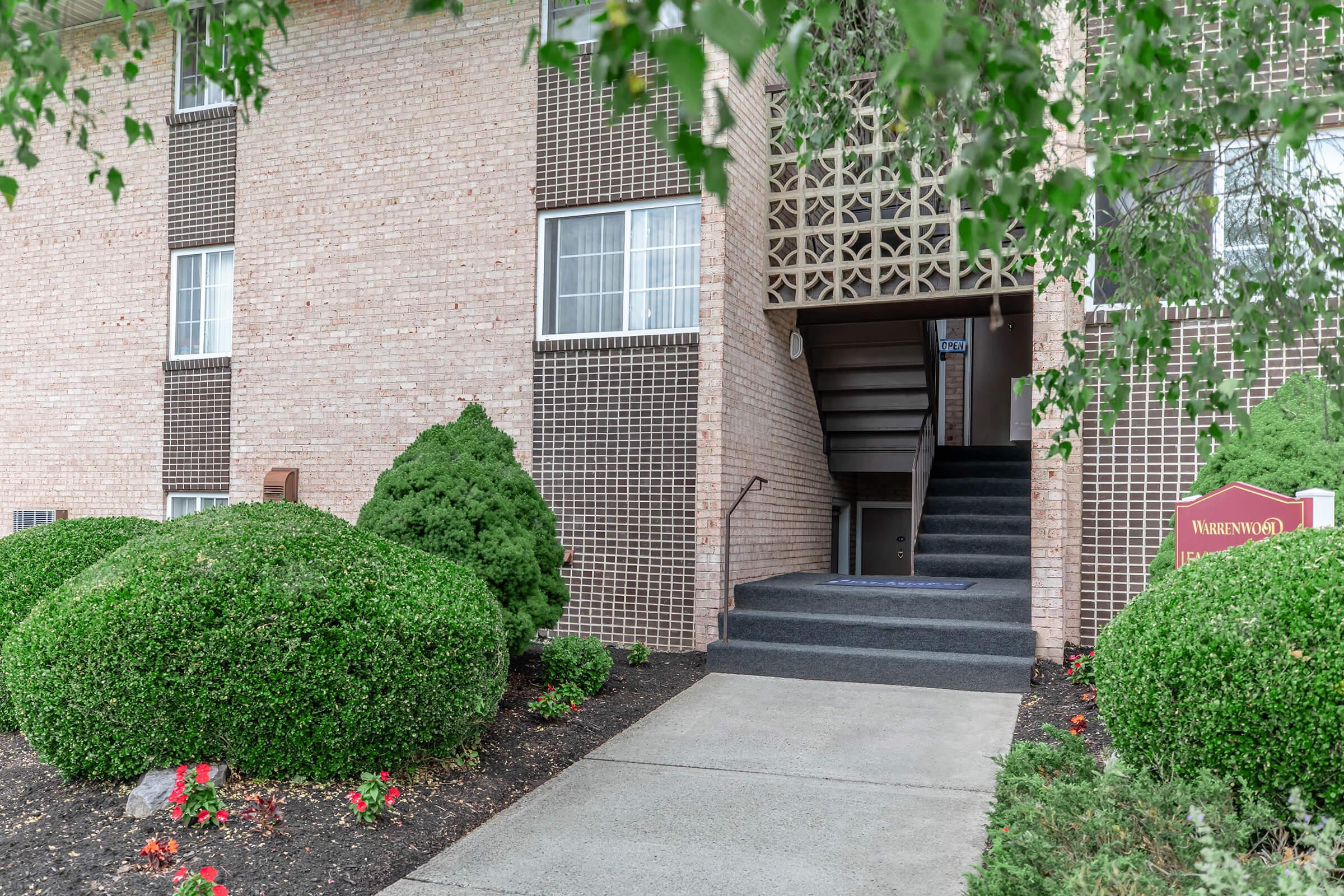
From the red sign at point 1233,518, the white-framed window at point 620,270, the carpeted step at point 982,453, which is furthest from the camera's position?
the carpeted step at point 982,453

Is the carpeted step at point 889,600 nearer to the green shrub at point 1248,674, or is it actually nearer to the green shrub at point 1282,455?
the green shrub at point 1282,455

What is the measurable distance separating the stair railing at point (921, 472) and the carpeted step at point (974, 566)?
14cm

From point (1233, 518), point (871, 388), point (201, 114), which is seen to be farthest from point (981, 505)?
point (201, 114)

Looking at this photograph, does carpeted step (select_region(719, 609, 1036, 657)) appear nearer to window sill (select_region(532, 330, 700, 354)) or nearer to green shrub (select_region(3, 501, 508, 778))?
window sill (select_region(532, 330, 700, 354))

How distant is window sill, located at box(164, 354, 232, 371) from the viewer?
10695 millimetres

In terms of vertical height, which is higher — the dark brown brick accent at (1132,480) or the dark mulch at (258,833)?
the dark brown brick accent at (1132,480)

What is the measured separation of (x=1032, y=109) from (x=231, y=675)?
4060mm

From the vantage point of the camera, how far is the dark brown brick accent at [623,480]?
8.70 m

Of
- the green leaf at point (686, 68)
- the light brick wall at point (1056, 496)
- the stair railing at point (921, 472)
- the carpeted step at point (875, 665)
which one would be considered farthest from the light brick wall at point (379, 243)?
the green leaf at point (686, 68)

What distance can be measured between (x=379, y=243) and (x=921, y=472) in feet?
20.2

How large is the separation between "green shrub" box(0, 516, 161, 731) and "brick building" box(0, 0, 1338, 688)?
130 inches

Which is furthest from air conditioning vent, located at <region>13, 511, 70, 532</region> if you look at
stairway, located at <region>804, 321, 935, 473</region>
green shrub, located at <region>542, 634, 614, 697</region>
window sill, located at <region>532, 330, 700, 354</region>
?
stairway, located at <region>804, 321, 935, 473</region>

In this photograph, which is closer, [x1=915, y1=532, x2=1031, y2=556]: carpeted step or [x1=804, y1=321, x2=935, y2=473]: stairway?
[x1=915, y1=532, x2=1031, y2=556]: carpeted step

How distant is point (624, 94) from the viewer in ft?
5.58
